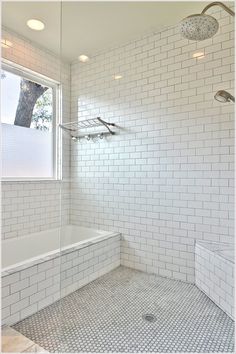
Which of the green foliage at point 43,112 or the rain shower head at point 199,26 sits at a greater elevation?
the rain shower head at point 199,26

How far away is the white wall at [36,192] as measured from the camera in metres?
2.51

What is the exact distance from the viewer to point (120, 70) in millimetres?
2764

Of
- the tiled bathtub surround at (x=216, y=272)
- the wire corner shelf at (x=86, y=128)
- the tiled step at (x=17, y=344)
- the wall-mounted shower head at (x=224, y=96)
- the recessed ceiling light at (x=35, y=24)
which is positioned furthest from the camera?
the wire corner shelf at (x=86, y=128)

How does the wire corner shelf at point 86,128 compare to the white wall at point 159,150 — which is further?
the wire corner shelf at point 86,128

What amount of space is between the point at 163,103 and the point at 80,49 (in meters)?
1.23

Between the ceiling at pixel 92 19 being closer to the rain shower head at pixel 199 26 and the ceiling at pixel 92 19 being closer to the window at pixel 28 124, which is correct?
the window at pixel 28 124

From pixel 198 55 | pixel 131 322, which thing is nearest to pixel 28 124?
pixel 198 55

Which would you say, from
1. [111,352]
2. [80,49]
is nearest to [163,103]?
[80,49]

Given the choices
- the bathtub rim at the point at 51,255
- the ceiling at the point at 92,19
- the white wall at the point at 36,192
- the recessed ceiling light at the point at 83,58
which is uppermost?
the ceiling at the point at 92,19

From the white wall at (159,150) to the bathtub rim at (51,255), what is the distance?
0.27 metres

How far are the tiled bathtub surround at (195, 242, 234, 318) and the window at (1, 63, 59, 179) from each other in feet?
6.37

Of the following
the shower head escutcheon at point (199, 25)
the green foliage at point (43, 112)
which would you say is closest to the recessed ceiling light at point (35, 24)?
the green foliage at point (43, 112)

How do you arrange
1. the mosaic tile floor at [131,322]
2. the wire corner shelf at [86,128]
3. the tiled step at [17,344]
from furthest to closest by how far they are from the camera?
the wire corner shelf at [86,128] → the mosaic tile floor at [131,322] → the tiled step at [17,344]

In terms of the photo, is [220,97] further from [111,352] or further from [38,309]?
[38,309]
